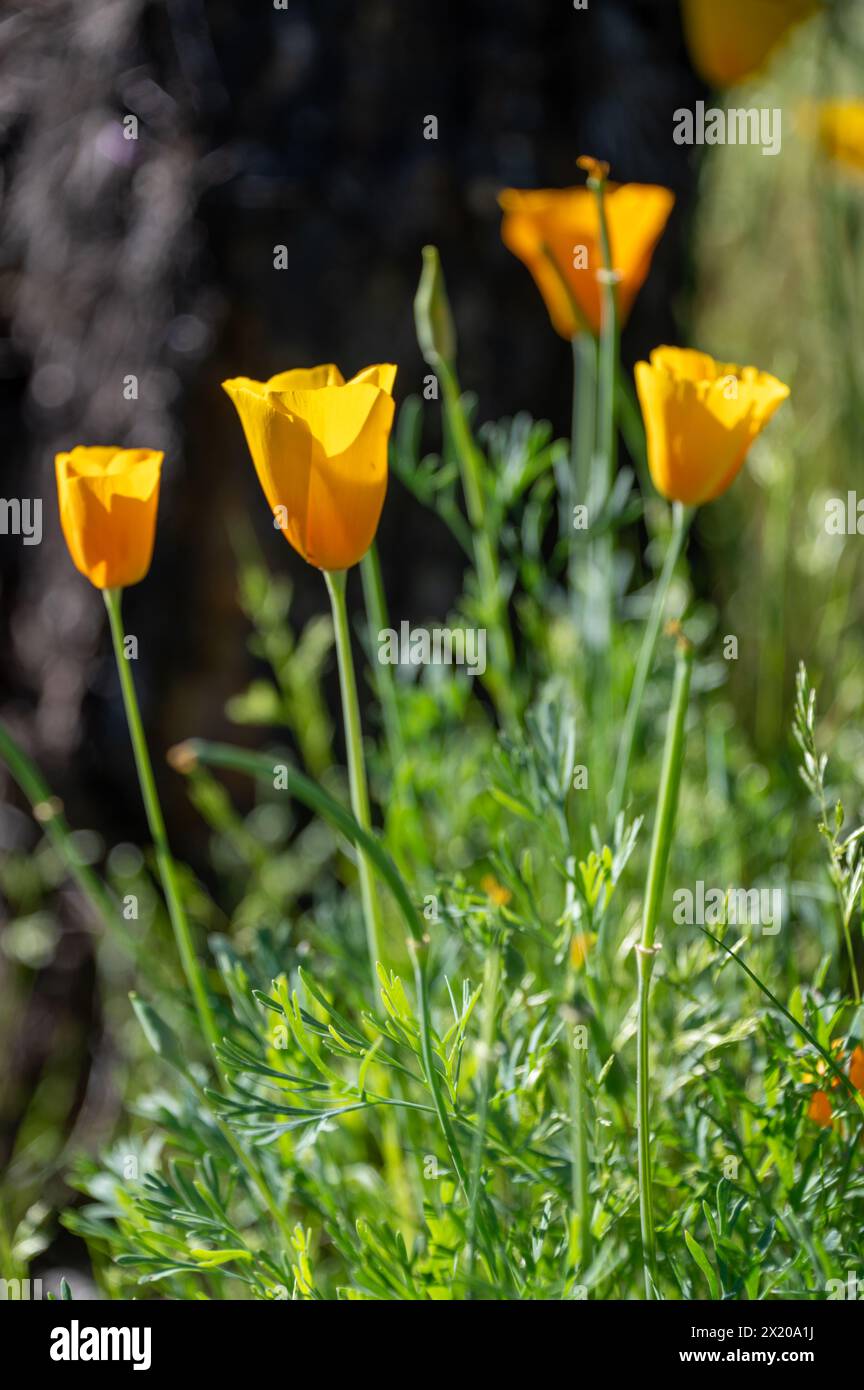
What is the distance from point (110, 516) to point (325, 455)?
0.11m

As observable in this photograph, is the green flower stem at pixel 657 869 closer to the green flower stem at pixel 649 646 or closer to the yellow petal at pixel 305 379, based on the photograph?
the green flower stem at pixel 649 646

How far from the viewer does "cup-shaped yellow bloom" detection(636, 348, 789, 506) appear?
54 cm

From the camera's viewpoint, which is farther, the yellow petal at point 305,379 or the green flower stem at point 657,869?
the yellow petal at point 305,379

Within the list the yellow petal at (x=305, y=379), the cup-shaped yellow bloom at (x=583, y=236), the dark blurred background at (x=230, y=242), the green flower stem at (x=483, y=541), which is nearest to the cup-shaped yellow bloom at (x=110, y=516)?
the yellow petal at (x=305, y=379)

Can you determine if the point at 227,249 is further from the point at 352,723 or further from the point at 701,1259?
the point at 701,1259

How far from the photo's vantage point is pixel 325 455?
50cm

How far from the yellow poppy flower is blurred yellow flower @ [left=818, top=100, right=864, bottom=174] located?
0.51 feet

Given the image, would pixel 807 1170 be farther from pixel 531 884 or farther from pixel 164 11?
pixel 164 11

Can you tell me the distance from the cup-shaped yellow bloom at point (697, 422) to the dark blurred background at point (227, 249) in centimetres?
63

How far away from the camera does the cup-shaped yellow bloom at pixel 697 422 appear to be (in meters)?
0.54

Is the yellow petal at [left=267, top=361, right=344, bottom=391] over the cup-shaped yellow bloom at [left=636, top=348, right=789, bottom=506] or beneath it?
over

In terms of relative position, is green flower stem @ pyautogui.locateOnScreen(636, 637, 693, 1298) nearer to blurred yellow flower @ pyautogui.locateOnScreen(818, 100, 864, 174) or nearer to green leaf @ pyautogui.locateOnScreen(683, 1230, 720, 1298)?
green leaf @ pyautogui.locateOnScreen(683, 1230, 720, 1298)

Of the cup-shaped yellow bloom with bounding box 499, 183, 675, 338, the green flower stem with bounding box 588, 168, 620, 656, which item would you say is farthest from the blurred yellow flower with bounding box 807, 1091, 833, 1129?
the cup-shaped yellow bloom with bounding box 499, 183, 675, 338

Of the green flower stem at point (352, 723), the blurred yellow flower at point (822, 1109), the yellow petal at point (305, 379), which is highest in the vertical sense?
the yellow petal at point (305, 379)
